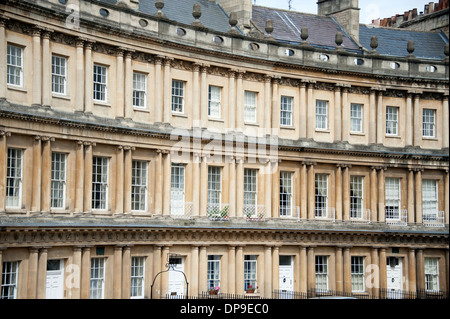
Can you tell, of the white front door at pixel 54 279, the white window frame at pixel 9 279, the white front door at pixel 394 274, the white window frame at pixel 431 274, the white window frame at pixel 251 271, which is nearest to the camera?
the white window frame at pixel 9 279

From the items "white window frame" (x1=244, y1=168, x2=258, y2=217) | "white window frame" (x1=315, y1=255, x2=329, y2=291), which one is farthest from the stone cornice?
"white window frame" (x1=244, y1=168, x2=258, y2=217)

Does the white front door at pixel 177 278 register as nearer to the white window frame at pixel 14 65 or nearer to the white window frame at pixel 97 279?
the white window frame at pixel 97 279

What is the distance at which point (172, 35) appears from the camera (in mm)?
36500

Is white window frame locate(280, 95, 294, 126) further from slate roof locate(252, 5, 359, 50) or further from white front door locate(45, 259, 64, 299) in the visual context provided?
white front door locate(45, 259, 64, 299)

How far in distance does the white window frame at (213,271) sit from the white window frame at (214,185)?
2.64 metres

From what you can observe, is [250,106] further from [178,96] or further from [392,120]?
[392,120]

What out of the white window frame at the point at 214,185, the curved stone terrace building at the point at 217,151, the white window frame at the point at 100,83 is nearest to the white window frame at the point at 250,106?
the curved stone terrace building at the point at 217,151

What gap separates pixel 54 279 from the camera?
104 feet

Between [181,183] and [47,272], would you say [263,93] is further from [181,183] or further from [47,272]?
[47,272]

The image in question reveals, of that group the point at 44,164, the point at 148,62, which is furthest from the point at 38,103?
the point at 148,62

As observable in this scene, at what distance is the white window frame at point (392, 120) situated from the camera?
4372 centimetres

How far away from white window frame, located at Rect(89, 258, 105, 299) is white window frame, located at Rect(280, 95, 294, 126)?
1244 cm
